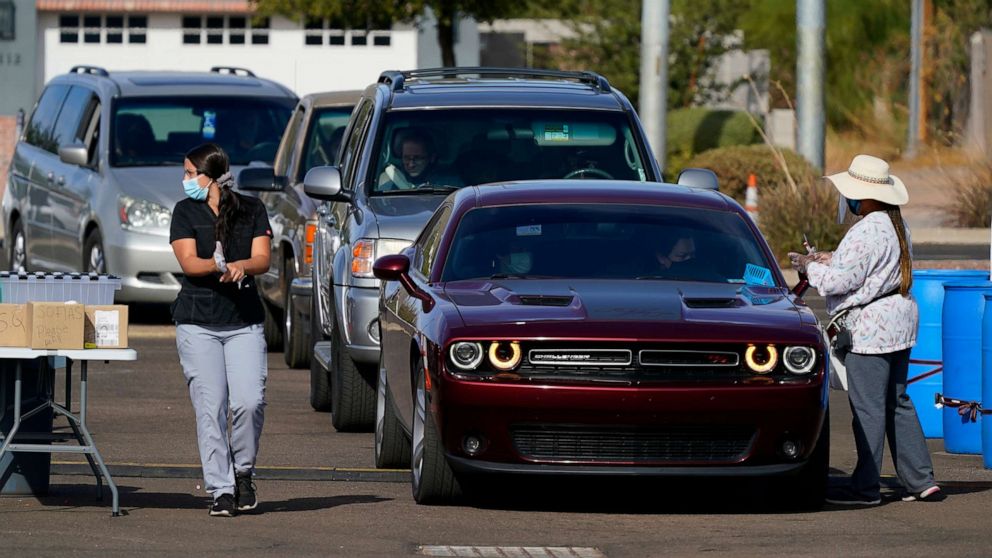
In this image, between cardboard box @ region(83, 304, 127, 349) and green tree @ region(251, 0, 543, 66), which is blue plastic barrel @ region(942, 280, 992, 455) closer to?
cardboard box @ region(83, 304, 127, 349)

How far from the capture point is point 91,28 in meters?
47.8

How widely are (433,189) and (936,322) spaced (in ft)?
9.95

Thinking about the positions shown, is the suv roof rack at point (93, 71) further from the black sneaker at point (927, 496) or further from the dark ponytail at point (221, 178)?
the black sneaker at point (927, 496)

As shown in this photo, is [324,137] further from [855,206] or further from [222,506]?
[222,506]

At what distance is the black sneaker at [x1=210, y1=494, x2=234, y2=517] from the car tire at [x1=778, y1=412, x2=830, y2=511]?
7.94 ft

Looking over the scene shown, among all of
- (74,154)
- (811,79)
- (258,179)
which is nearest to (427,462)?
(258,179)

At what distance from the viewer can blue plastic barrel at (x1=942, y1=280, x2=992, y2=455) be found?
11062 mm

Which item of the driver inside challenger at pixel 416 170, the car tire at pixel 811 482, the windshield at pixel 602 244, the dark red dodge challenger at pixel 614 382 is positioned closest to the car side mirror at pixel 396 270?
the windshield at pixel 602 244

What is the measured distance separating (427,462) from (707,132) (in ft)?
105

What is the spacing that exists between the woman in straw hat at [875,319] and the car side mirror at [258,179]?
6.02 metres

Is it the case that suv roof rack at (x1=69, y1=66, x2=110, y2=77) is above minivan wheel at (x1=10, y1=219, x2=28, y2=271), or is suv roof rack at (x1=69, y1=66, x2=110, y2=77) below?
above

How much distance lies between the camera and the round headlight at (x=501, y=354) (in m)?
8.84

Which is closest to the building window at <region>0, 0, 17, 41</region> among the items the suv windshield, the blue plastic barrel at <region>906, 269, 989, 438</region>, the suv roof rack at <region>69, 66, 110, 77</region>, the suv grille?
the suv roof rack at <region>69, 66, 110, 77</region>

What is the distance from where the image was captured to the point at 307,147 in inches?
631
